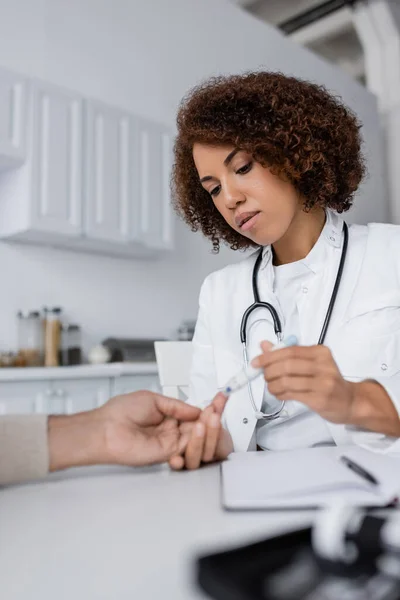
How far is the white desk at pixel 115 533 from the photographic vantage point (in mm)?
398

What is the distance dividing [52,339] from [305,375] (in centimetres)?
226

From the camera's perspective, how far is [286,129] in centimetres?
133

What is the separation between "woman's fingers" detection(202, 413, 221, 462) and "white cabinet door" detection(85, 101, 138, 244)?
2221 mm

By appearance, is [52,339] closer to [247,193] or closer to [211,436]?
[247,193]

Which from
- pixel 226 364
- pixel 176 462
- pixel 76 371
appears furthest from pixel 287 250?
pixel 76 371

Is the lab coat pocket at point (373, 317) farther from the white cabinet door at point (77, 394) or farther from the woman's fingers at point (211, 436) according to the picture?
the white cabinet door at point (77, 394)

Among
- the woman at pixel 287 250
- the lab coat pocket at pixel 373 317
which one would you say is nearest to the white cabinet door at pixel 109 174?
the woman at pixel 287 250

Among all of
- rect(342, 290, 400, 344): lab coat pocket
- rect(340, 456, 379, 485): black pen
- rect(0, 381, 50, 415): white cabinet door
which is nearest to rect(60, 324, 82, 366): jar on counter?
rect(0, 381, 50, 415): white cabinet door

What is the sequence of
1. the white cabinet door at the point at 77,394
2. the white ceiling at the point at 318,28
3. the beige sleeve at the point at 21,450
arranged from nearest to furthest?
the beige sleeve at the point at 21,450, the white cabinet door at the point at 77,394, the white ceiling at the point at 318,28

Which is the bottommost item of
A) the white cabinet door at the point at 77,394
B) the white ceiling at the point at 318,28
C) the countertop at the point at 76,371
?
the white cabinet door at the point at 77,394

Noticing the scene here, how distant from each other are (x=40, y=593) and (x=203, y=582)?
13 cm

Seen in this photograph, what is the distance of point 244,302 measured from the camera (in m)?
1.43

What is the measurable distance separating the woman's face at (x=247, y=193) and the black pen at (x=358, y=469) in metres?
0.66

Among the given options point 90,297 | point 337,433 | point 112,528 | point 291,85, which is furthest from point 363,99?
point 112,528
